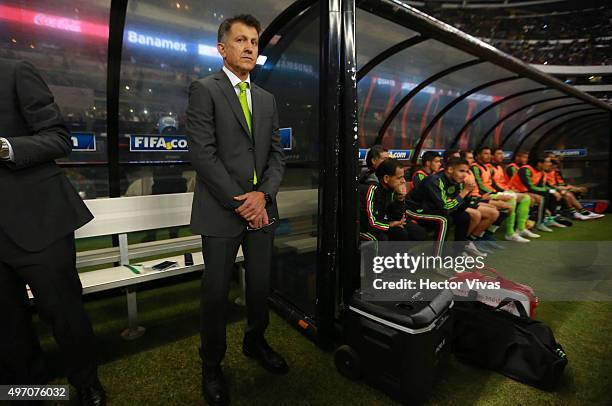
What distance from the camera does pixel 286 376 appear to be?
2.14 meters

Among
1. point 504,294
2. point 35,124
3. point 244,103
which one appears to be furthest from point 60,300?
point 504,294

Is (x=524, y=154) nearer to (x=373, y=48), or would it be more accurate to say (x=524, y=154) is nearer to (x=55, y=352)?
(x=373, y=48)

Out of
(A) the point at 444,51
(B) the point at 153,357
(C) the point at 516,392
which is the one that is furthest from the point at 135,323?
(A) the point at 444,51

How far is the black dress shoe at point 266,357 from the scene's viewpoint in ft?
7.04

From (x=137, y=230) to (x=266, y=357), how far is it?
65.4 inches

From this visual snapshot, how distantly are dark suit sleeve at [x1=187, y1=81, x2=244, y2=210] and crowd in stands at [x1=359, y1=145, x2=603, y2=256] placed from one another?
6.18ft

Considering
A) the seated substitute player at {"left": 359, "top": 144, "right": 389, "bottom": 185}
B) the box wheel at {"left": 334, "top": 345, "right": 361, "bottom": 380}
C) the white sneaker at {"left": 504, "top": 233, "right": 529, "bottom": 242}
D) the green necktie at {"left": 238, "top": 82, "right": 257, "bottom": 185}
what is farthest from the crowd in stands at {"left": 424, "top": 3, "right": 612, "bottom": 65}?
the box wheel at {"left": 334, "top": 345, "right": 361, "bottom": 380}

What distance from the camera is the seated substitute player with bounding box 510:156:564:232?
6.76 m

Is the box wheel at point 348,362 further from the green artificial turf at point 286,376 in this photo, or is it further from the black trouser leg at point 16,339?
the black trouser leg at point 16,339

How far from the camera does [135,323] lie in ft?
8.64

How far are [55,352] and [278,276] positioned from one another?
5.85ft

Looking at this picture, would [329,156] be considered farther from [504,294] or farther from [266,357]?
[504,294]

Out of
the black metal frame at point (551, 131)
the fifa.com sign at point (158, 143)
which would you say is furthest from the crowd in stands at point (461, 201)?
the black metal frame at point (551, 131)

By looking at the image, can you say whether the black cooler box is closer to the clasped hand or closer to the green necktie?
the clasped hand
